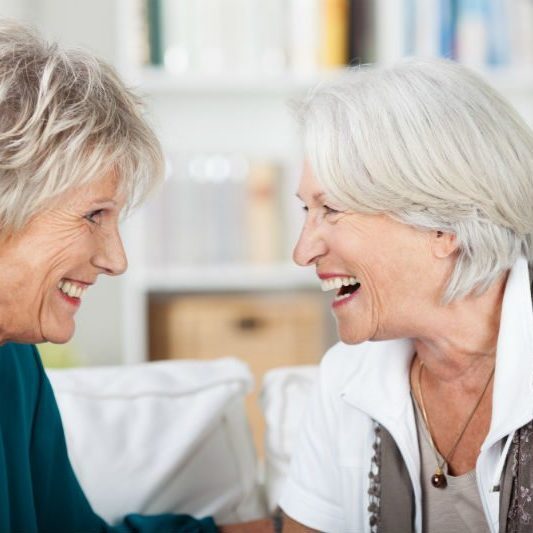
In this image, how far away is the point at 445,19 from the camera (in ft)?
9.37

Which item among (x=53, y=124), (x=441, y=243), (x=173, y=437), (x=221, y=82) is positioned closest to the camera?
(x=53, y=124)

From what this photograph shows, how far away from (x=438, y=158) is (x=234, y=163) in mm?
1524

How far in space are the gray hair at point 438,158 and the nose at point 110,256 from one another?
318mm

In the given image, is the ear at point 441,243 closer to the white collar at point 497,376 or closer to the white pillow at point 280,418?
the white collar at point 497,376

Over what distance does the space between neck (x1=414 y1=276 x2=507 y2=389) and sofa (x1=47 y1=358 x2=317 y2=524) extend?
1.39 ft

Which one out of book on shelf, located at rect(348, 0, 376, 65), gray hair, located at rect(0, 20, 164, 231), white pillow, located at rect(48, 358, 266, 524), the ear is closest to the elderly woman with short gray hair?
the ear

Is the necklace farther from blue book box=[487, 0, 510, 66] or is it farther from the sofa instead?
blue book box=[487, 0, 510, 66]

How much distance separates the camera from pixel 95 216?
1.40 metres

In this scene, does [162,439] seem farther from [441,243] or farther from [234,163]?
[234,163]

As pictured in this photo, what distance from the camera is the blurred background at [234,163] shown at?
280 centimetres

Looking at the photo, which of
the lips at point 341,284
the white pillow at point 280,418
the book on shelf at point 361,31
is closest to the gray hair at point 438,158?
the lips at point 341,284

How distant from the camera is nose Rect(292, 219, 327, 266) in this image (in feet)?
5.06

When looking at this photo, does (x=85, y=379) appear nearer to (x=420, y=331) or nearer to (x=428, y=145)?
(x=420, y=331)

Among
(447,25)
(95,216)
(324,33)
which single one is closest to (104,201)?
(95,216)
